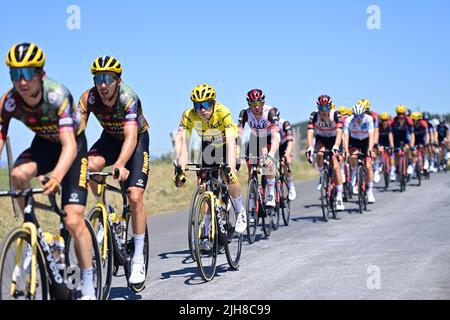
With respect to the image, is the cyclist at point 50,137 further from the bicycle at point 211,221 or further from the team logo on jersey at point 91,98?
the bicycle at point 211,221

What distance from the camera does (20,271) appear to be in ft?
17.6

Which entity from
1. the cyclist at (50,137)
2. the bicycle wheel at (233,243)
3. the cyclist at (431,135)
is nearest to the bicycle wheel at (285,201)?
the bicycle wheel at (233,243)

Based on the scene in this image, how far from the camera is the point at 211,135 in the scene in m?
9.26

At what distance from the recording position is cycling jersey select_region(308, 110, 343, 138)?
14.3m

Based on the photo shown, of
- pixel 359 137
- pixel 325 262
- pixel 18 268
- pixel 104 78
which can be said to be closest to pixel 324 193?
pixel 359 137

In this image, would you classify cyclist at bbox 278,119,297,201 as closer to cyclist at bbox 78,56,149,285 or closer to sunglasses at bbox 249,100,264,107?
sunglasses at bbox 249,100,264,107

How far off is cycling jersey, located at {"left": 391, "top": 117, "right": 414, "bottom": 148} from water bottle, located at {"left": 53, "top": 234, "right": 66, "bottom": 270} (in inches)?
687

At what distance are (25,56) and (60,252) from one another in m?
1.60

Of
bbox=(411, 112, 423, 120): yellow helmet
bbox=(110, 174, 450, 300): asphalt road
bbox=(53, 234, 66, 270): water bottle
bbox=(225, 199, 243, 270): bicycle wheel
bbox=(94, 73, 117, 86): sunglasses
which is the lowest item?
bbox=(110, 174, 450, 300): asphalt road

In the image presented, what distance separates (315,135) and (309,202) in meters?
3.82

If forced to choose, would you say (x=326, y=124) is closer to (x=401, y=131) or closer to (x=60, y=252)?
(x=401, y=131)

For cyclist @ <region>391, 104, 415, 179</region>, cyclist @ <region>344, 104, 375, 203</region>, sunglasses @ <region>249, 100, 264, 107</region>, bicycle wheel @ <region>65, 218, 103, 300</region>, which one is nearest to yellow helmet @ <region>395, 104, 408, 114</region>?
cyclist @ <region>391, 104, 415, 179</region>

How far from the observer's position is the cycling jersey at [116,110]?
7.12 m
